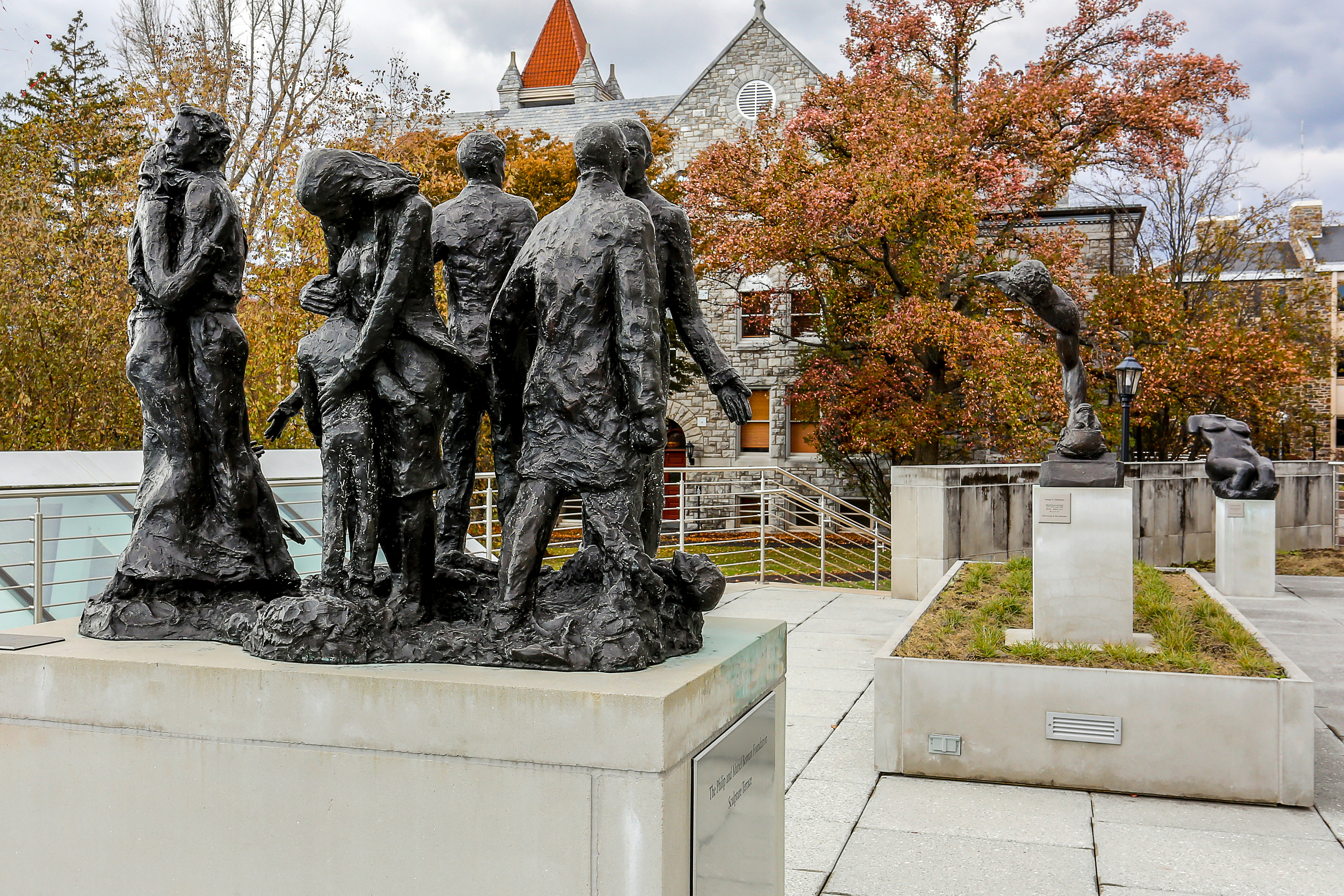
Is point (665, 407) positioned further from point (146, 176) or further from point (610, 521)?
point (146, 176)

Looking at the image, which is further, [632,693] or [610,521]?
[610,521]

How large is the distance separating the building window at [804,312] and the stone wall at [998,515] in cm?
702

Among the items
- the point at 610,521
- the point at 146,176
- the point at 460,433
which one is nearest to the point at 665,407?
the point at 610,521

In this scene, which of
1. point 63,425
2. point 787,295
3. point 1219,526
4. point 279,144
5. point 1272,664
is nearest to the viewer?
point 1272,664

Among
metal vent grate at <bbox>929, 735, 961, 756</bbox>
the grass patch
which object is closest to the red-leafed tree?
the grass patch

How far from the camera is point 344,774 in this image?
9.61 ft

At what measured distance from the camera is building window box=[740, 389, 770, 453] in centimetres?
2544

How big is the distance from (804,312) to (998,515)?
8.82 m

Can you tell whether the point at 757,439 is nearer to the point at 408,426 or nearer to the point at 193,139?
the point at 193,139

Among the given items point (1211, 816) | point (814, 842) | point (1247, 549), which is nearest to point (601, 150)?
point (814, 842)

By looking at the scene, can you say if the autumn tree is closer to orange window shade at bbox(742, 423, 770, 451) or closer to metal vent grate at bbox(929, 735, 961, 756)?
metal vent grate at bbox(929, 735, 961, 756)

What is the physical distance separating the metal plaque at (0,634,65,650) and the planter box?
389 centimetres

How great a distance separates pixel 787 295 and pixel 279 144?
10.5m

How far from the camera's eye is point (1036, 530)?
6598 mm
